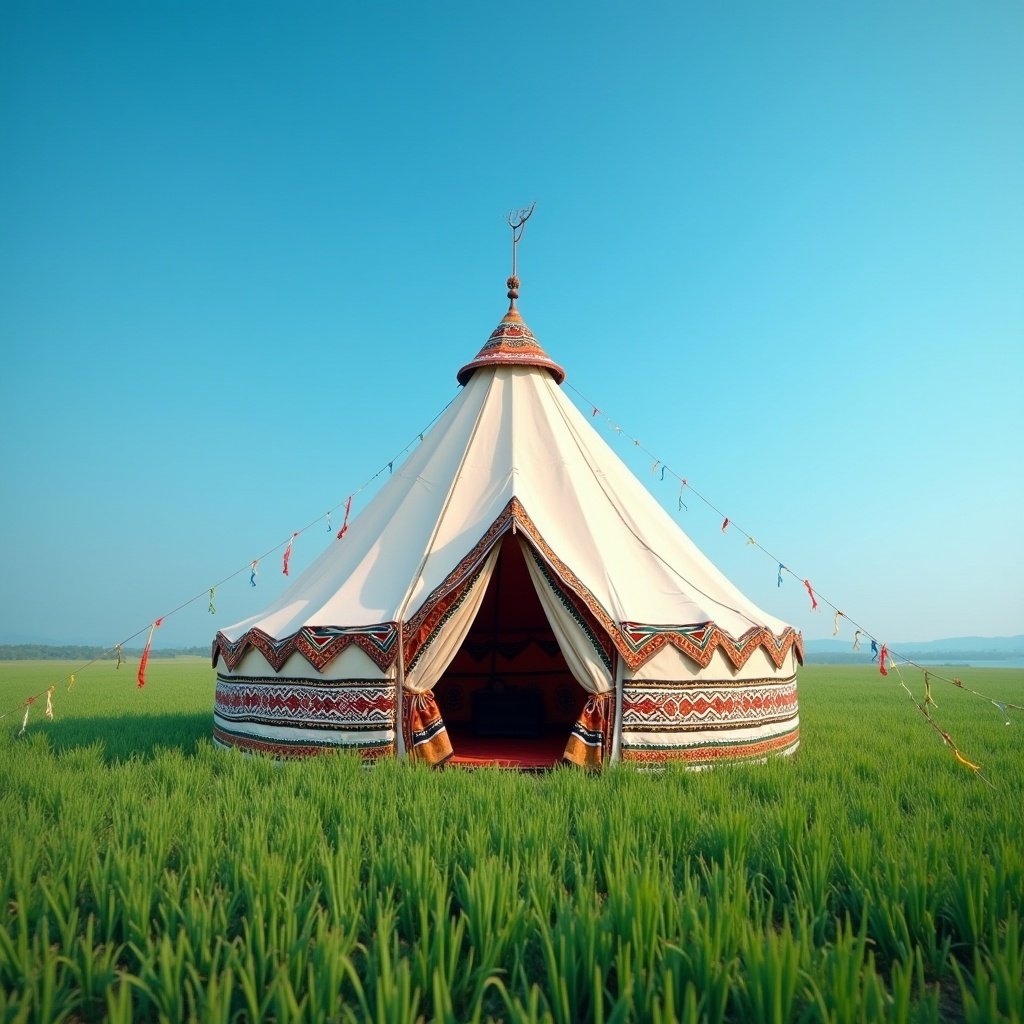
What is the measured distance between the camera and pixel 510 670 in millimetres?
9062

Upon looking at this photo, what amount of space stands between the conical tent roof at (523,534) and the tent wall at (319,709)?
18 centimetres

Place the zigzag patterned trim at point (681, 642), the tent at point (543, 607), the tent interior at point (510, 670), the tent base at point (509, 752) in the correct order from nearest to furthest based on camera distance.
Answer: the zigzag patterned trim at point (681, 642) < the tent at point (543, 607) < the tent base at point (509, 752) < the tent interior at point (510, 670)

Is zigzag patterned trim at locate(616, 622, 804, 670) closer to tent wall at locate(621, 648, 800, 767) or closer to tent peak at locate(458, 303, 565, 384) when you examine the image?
tent wall at locate(621, 648, 800, 767)

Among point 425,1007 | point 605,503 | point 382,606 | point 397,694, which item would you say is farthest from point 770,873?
point 605,503

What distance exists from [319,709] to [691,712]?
3215mm

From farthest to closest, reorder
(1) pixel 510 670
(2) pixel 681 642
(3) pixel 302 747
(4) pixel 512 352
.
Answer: (1) pixel 510 670, (4) pixel 512 352, (3) pixel 302 747, (2) pixel 681 642

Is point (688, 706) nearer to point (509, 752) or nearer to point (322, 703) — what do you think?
point (509, 752)

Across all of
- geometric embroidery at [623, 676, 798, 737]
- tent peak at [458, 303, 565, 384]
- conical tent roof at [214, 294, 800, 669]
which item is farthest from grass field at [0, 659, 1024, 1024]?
tent peak at [458, 303, 565, 384]

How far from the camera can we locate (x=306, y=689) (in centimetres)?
555

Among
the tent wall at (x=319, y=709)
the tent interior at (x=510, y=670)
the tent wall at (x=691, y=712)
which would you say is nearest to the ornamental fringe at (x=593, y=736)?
the tent wall at (x=691, y=712)

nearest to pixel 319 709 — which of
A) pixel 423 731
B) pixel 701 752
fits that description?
pixel 423 731

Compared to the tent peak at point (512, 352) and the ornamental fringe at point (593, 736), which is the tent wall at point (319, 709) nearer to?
the ornamental fringe at point (593, 736)

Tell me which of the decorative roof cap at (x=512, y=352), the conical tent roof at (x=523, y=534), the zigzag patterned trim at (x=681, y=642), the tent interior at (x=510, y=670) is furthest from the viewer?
the tent interior at (x=510, y=670)

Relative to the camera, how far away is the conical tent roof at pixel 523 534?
549 cm
